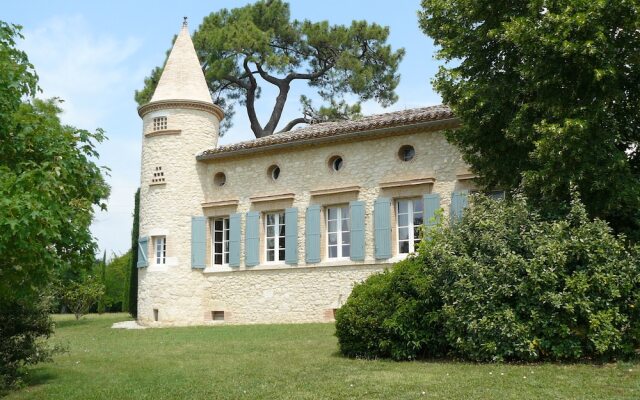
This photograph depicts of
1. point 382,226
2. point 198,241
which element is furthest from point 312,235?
point 198,241

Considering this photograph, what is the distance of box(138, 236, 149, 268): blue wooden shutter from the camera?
63.6 feet

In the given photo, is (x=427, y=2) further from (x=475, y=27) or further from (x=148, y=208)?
(x=148, y=208)

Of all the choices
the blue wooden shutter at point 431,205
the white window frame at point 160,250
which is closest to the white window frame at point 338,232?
the blue wooden shutter at point 431,205

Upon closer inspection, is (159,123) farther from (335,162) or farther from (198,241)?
(335,162)

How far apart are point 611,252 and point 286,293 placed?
34.7 ft

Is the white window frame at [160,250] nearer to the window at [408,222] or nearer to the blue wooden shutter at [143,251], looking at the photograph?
the blue wooden shutter at [143,251]

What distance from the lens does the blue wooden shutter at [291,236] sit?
1800 centimetres

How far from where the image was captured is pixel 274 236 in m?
18.8

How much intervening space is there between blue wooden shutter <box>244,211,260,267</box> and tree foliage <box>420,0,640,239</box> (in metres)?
8.15

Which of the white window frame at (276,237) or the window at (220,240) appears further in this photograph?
the window at (220,240)

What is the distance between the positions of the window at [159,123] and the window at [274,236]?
4.43 meters

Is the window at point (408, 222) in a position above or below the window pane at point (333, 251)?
above

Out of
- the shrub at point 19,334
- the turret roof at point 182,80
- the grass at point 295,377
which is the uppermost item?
the turret roof at point 182,80

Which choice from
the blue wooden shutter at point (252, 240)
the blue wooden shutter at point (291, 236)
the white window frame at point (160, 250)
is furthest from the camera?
the white window frame at point (160, 250)
